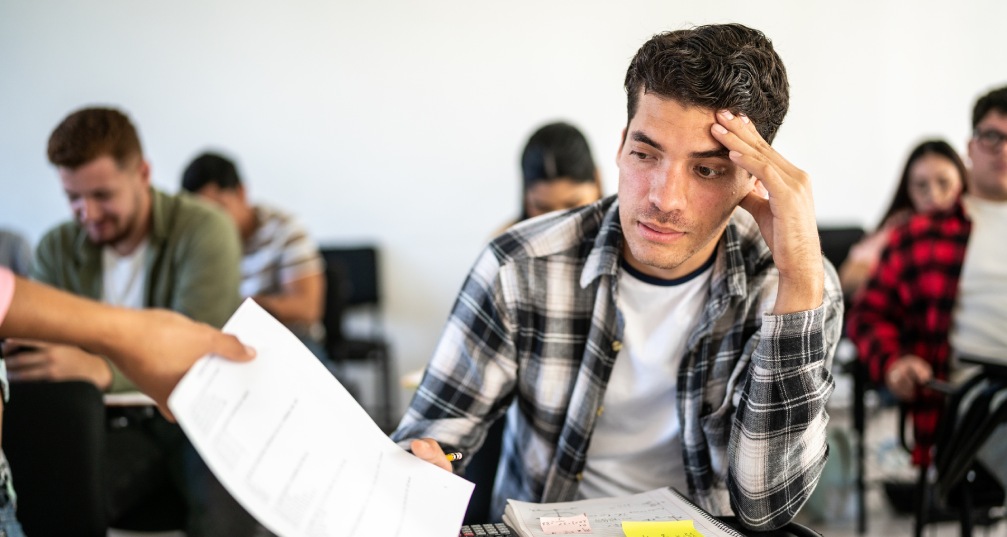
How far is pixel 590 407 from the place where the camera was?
130cm

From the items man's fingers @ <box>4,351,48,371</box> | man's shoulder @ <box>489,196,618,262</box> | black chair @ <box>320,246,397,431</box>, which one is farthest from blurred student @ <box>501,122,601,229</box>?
black chair @ <box>320,246,397,431</box>

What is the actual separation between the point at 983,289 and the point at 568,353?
1564 millimetres

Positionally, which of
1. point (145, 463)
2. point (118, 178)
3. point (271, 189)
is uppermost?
point (118, 178)

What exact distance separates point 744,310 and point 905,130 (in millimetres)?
3942

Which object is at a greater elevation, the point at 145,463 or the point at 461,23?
the point at 461,23

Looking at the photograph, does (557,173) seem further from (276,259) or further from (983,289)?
(276,259)

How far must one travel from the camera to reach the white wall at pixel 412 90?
450 centimetres

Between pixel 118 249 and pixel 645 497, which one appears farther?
pixel 118 249

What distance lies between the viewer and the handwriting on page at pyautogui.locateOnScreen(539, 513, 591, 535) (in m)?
0.95

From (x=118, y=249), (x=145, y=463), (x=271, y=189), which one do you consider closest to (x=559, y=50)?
(x=271, y=189)

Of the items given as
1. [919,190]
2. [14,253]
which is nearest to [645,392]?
[919,190]

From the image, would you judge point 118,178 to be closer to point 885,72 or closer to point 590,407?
point 590,407

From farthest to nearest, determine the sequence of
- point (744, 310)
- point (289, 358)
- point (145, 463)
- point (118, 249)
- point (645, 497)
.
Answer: point (118, 249), point (145, 463), point (744, 310), point (645, 497), point (289, 358)

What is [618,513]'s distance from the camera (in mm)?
1021
